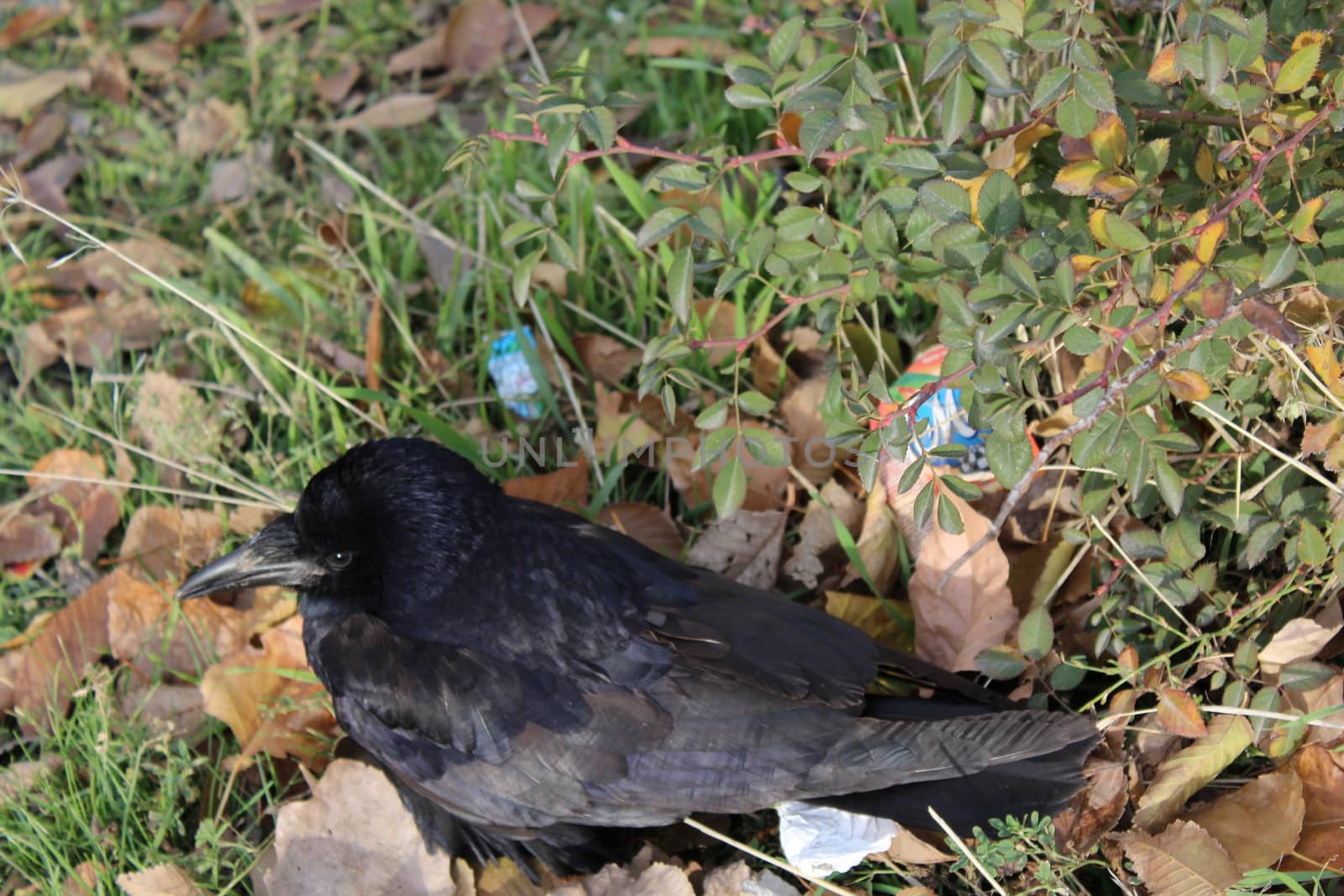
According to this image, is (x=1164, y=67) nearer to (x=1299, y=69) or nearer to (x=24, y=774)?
(x=1299, y=69)

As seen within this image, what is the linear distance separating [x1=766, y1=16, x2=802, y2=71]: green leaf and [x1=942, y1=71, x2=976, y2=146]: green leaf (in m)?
0.32

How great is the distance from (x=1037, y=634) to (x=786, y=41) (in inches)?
52.2

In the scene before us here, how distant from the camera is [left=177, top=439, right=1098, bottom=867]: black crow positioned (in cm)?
251

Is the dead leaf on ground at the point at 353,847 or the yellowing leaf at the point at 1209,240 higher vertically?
the yellowing leaf at the point at 1209,240

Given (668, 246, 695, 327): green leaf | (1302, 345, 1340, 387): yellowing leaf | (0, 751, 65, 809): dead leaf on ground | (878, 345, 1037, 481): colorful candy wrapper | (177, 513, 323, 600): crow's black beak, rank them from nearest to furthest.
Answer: (1302, 345, 1340, 387): yellowing leaf → (668, 246, 695, 327): green leaf → (177, 513, 323, 600): crow's black beak → (0, 751, 65, 809): dead leaf on ground → (878, 345, 1037, 481): colorful candy wrapper

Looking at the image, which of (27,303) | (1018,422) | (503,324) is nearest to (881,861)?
(1018,422)

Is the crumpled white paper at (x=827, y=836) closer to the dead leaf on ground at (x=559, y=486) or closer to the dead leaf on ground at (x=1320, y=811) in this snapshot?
the dead leaf on ground at (x=1320, y=811)

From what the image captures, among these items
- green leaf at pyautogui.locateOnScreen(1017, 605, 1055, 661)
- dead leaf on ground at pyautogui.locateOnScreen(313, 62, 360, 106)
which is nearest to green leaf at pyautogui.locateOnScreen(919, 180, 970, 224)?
green leaf at pyautogui.locateOnScreen(1017, 605, 1055, 661)

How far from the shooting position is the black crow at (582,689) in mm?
2508

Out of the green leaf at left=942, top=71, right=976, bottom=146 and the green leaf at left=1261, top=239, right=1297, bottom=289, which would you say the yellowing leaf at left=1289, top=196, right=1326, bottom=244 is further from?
the green leaf at left=942, top=71, right=976, bottom=146

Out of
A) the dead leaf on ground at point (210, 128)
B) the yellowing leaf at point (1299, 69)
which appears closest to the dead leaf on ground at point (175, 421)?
the dead leaf on ground at point (210, 128)

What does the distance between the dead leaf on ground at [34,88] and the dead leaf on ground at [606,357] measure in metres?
2.60

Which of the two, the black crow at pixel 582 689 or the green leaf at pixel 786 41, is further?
the black crow at pixel 582 689

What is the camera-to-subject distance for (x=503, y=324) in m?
3.88
